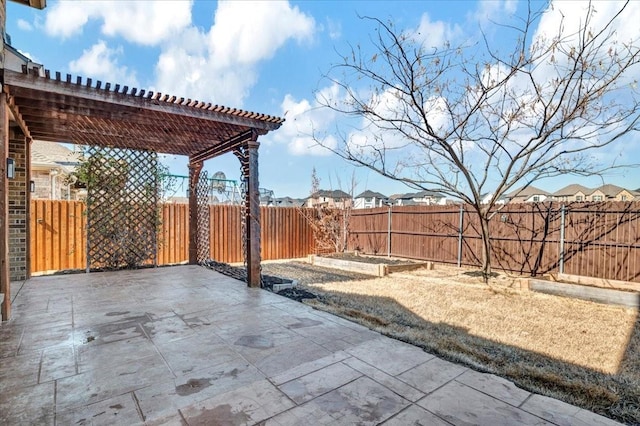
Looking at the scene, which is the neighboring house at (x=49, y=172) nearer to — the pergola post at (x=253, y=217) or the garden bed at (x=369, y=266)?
the pergola post at (x=253, y=217)

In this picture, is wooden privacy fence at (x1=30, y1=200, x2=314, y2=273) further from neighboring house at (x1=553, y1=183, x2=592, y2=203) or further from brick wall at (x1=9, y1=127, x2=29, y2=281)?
A: neighboring house at (x1=553, y1=183, x2=592, y2=203)

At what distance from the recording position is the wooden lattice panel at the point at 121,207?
6395 mm

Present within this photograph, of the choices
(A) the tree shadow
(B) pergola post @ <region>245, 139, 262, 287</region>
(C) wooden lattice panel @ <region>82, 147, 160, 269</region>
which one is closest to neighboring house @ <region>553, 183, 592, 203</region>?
(A) the tree shadow

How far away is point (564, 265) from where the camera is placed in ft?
22.1

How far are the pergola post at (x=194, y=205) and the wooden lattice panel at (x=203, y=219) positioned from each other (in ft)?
0.21

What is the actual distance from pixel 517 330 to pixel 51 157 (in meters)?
14.4

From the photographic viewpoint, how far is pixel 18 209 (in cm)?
559

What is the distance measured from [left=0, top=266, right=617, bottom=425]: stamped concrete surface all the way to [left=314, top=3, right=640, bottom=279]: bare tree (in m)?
4.09

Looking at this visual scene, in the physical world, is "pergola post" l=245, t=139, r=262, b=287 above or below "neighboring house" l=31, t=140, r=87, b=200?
below

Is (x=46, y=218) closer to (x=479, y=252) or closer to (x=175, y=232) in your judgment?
(x=175, y=232)

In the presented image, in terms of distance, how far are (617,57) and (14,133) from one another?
959 cm

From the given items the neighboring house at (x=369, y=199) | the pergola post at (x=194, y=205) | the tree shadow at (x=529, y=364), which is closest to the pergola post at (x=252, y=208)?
the tree shadow at (x=529, y=364)

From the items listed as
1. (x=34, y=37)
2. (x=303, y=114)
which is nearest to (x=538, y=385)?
(x=303, y=114)

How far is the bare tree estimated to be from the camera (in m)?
5.00
